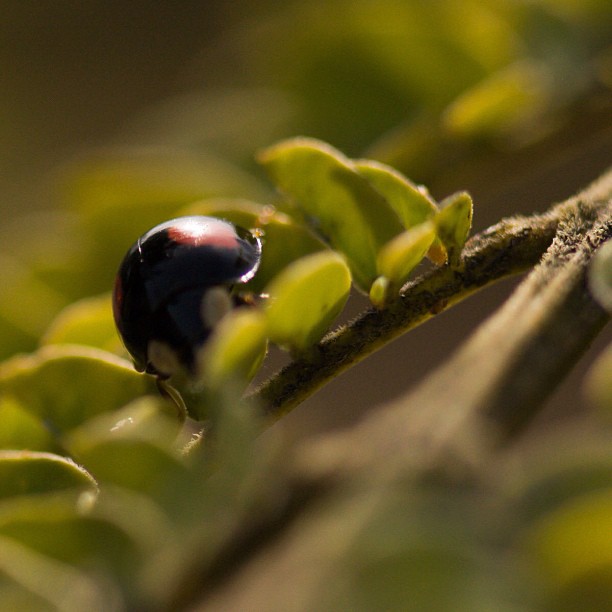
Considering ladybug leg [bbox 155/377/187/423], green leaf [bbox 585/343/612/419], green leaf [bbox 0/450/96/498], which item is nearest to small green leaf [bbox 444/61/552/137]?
green leaf [bbox 585/343/612/419]

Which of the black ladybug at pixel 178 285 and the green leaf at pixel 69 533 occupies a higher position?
the black ladybug at pixel 178 285

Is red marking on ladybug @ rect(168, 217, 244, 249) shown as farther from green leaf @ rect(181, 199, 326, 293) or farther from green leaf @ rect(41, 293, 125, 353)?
green leaf @ rect(41, 293, 125, 353)

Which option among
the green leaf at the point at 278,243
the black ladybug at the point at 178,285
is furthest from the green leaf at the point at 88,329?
the green leaf at the point at 278,243

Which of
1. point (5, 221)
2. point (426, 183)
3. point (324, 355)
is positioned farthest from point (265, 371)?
point (5, 221)

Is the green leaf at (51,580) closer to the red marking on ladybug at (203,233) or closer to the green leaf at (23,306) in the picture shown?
the red marking on ladybug at (203,233)

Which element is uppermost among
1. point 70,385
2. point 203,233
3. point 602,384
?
point 203,233

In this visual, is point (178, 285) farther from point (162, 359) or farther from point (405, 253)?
point (405, 253)

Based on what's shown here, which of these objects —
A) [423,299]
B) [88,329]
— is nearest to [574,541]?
[423,299]
